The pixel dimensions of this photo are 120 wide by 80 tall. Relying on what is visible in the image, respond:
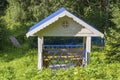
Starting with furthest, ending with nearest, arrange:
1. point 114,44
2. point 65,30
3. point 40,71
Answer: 1. point 114,44
2. point 65,30
3. point 40,71

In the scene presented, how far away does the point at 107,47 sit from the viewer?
18672 millimetres

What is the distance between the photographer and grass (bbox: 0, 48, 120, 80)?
442 inches

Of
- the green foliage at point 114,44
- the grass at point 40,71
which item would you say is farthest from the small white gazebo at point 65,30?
the green foliage at point 114,44

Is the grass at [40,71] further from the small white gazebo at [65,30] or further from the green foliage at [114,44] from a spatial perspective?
the small white gazebo at [65,30]

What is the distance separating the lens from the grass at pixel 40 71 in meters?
11.2

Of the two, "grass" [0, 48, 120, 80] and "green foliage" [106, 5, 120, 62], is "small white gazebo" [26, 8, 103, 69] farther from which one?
"green foliage" [106, 5, 120, 62]

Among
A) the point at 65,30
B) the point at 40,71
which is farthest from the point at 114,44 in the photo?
the point at 40,71

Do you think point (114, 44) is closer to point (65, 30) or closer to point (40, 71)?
point (65, 30)

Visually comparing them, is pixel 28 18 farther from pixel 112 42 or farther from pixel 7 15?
pixel 112 42

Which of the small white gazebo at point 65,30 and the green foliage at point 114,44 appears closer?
the small white gazebo at point 65,30

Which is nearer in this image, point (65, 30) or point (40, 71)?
point (40, 71)

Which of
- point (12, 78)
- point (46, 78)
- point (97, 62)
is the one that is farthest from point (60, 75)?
point (97, 62)

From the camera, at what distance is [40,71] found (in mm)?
12711

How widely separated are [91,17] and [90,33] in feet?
51.6
